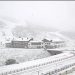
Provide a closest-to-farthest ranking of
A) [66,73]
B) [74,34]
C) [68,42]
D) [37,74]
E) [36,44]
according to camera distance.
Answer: [37,74] → [66,73] → [36,44] → [68,42] → [74,34]

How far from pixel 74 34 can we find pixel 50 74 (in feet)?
52.0

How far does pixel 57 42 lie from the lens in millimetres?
18047

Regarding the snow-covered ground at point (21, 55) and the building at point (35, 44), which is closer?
the snow-covered ground at point (21, 55)

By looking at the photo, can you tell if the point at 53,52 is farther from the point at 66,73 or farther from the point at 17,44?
the point at 66,73

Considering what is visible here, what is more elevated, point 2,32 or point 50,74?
point 2,32

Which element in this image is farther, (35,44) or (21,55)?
(35,44)

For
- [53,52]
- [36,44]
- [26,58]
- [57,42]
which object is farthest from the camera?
[57,42]

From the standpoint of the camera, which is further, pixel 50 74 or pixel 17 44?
pixel 17 44

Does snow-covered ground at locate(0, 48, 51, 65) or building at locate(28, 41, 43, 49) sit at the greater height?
building at locate(28, 41, 43, 49)

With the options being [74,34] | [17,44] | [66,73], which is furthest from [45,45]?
[66,73]

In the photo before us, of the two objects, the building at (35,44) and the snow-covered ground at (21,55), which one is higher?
the building at (35,44)

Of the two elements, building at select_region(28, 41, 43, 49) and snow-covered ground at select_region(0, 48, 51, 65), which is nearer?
snow-covered ground at select_region(0, 48, 51, 65)

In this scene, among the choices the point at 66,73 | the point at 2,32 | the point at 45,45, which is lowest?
the point at 66,73

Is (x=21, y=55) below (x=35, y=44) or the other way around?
below
